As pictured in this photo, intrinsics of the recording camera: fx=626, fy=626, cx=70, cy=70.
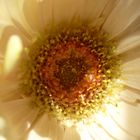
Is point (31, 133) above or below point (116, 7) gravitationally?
below

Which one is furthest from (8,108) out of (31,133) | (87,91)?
(87,91)

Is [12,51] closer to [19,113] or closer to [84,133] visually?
[19,113]

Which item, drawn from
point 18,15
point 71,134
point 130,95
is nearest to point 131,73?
point 130,95

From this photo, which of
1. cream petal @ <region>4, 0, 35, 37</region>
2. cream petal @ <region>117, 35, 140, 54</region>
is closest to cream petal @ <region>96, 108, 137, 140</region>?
cream petal @ <region>117, 35, 140, 54</region>

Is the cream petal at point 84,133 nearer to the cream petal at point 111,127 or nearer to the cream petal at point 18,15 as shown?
the cream petal at point 111,127

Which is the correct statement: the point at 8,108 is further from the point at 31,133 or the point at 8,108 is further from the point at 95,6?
the point at 95,6

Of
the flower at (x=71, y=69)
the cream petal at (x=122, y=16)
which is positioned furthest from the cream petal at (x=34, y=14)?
the cream petal at (x=122, y=16)
